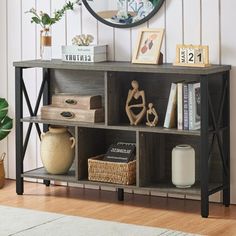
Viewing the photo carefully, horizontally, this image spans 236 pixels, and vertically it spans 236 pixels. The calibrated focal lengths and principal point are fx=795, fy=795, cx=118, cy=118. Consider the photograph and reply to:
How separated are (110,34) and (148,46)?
0.36 meters

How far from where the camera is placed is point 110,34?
4.98m

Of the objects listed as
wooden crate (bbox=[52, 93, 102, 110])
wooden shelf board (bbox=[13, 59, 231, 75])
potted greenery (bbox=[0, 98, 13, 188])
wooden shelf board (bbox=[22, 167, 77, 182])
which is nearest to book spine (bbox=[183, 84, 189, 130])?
wooden shelf board (bbox=[13, 59, 231, 75])

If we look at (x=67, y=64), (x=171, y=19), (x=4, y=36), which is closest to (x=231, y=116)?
(x=171, y=19)

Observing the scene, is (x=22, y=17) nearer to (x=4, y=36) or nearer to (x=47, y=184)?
(x=4, y=36)

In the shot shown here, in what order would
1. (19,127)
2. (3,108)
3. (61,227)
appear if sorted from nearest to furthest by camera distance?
(61,227) → (19,127) → (3,108)

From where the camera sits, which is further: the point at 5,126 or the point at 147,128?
the point at 5,126

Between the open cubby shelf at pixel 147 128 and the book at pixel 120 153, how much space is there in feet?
0.34

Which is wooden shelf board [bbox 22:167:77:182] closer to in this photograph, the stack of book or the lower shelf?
the lower shelf

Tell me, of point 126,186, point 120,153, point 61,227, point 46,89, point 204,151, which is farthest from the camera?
point 46,89

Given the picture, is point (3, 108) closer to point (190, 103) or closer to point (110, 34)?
point (110, 34)

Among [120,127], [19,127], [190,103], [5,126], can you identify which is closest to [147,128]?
[120,127]

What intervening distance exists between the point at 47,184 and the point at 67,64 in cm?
94

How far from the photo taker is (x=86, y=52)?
484cm

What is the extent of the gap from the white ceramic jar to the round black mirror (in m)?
0.85
